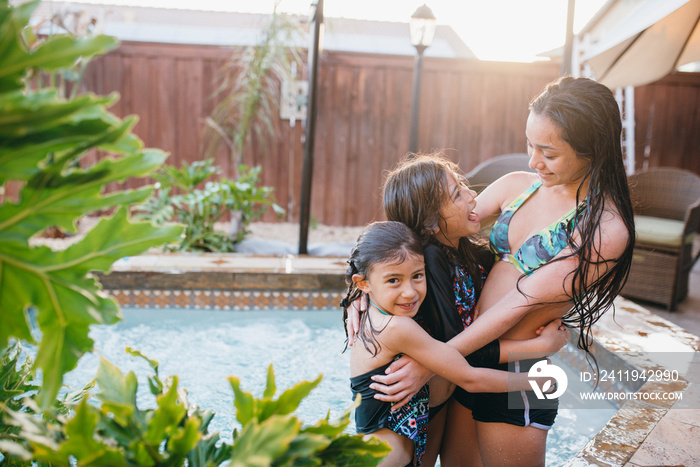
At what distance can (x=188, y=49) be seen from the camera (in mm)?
7648

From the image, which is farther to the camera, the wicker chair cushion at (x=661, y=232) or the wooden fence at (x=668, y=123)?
the wooden fence at (x=668, y=123)

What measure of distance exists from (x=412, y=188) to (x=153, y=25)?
1109 cm

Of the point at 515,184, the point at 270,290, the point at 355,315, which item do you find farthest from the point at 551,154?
the point at 270,290

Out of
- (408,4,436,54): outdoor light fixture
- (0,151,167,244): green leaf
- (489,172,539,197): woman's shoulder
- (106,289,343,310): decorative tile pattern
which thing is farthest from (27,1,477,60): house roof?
(0,151,167,244): green leaf

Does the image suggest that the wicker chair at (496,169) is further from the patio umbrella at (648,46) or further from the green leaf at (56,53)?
the green leaf at (56,53)

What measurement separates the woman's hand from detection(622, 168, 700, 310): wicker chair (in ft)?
12.2

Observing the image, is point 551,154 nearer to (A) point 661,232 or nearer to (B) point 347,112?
(A) point 661,232

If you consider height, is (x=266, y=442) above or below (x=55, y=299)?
below

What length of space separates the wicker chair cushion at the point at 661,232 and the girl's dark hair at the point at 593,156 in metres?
3.37

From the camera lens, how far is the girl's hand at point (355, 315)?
179cm

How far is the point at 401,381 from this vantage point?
1630mm

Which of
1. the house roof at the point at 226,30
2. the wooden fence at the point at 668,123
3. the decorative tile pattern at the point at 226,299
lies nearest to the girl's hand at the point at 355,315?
the decorative tile pattern at the point at 226,299

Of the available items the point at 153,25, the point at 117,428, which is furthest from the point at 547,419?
the point at 153,25

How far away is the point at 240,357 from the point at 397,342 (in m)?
2.64
